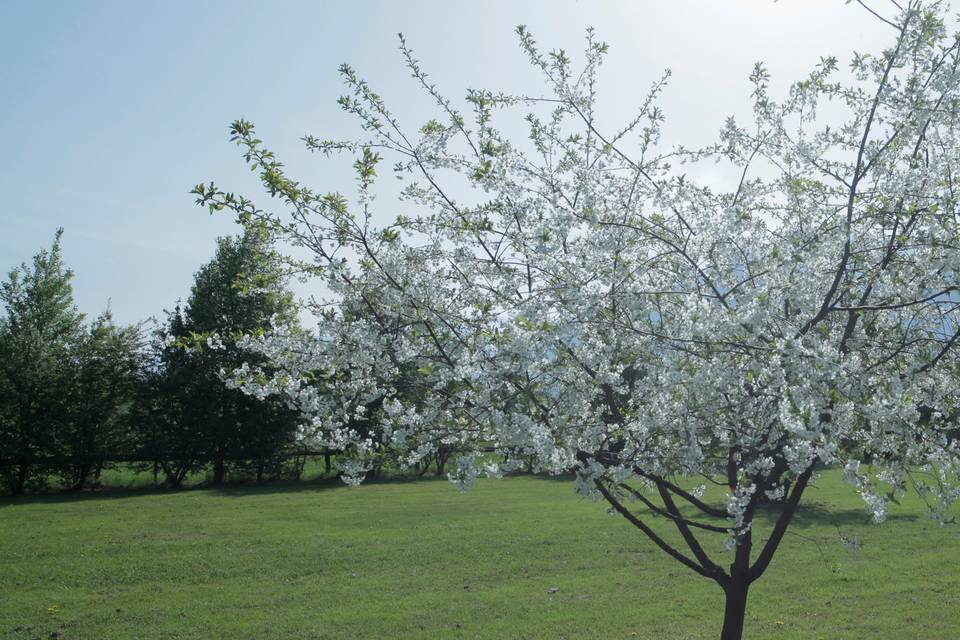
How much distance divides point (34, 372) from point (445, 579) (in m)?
20.1

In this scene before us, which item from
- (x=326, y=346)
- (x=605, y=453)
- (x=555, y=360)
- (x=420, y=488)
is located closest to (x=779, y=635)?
(x=605, y=453)

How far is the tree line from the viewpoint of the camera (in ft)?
82.0

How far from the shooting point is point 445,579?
35.3 ft

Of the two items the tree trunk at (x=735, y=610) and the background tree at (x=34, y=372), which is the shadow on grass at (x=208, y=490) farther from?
the tree trunk at (x=735, y=610)

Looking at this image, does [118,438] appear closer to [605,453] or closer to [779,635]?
[779,635]

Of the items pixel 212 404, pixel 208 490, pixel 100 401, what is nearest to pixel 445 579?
pixel 208 490

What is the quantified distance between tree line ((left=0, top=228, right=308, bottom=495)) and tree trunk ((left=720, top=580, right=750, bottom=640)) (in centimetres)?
2128

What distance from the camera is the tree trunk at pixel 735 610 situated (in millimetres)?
4980

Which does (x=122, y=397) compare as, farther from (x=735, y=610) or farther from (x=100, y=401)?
(x=735, y=610)

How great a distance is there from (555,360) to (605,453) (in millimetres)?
629

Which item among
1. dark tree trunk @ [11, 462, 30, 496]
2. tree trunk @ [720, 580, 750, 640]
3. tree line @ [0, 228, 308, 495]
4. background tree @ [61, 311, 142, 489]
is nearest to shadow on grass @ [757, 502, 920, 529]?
tree trunk @ [720, 580, 750, 640]

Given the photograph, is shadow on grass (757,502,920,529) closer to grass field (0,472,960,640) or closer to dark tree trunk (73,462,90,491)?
grass field (0,472,960,640)

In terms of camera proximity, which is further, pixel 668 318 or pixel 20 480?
pixel 20 480

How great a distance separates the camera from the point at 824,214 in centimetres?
485
